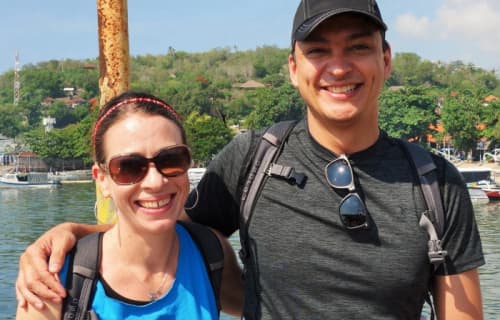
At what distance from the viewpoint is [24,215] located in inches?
1367

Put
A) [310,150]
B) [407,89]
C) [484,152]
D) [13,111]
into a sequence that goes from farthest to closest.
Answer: [13,111] < [407,89] < [484,152] < [310,150]

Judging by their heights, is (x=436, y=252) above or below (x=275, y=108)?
above

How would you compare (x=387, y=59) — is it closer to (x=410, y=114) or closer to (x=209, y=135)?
(x=209, y=135)

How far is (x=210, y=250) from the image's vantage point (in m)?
2.09

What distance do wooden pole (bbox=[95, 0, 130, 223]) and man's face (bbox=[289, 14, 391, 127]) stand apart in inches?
61.5

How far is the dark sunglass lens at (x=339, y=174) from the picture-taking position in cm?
204

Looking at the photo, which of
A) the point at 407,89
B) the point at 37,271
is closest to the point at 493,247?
the point at 37,271

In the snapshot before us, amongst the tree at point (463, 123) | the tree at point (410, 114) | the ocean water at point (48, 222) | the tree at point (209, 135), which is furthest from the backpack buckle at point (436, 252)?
the tree at point (410, 114)

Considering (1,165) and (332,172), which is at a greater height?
(332,172)

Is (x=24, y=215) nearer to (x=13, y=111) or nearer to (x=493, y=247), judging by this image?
(x=493, y=247)

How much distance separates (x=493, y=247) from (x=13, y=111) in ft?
230

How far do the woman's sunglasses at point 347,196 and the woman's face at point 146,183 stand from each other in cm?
42

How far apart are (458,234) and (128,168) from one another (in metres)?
0.90

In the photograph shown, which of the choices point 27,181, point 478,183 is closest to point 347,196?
point 478,183
